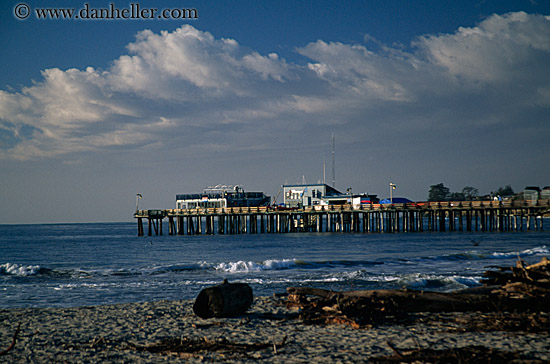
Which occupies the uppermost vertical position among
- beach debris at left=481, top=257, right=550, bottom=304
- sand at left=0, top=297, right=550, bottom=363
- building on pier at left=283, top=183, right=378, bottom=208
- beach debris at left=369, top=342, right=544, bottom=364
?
building on pier at left=283, top=183, right=378, bottom=208

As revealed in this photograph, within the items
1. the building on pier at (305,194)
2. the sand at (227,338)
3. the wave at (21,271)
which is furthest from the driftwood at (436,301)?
the building on pier at (305,194)

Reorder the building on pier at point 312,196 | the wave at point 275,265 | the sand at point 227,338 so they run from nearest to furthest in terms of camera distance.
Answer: the sand at point 227,338, the wave at point 275,265, the building on pier at point 312,196

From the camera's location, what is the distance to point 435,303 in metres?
9.75

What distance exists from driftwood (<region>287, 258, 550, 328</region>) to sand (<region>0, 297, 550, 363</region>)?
0.39 m

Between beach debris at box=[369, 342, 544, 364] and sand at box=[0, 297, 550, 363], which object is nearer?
beach debris at box=[369, 342, 544, 364]

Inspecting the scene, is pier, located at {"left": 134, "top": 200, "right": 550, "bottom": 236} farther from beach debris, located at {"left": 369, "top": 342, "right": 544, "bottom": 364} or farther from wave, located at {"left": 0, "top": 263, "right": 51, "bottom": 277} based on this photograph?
beach debris, located at {"left": 369, "top": 342, "right": 544, "bottom": 364}

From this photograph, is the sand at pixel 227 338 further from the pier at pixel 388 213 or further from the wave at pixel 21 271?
the pier at pixel 388 213

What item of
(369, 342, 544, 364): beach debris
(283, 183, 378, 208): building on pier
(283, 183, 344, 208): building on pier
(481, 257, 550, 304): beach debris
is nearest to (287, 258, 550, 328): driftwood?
(481, 257, 550, 304): beach debris

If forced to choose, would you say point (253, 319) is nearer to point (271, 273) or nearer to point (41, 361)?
A: point (41, 361)

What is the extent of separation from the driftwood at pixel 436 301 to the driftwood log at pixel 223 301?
1361 mm

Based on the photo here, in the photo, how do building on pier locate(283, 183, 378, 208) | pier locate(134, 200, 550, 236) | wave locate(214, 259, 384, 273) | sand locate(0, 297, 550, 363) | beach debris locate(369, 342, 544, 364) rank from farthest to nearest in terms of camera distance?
building on pier locate(283, 183, 378, 208) < pier locate(134, 200, 550, 236) < wave locate(214, 259, 384, 273) < sand locate(0, 297, 550, 363) < beach debris locate(369, 342, 544, 364)

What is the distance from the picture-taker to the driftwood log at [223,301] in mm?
Result: 10094

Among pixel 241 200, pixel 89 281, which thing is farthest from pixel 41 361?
pixel 241 200

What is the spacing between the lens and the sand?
293 inches
